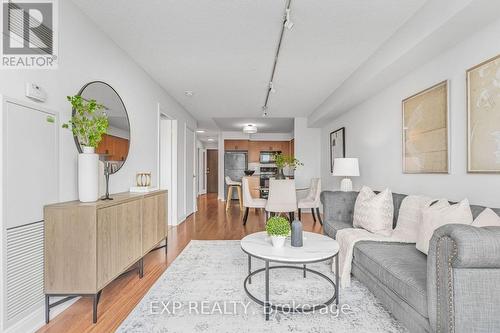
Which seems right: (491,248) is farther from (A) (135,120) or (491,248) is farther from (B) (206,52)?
(A) (135,120)

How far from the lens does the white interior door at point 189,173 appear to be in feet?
19.0

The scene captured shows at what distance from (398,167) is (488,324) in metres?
2.13

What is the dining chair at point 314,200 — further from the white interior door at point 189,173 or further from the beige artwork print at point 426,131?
the white interior door at point 189,173

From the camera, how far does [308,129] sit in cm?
645

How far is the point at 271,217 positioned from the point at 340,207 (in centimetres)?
122

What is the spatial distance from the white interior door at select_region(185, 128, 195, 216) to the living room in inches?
90.1

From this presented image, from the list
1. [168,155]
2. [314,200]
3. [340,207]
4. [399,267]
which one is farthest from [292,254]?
[168,155]

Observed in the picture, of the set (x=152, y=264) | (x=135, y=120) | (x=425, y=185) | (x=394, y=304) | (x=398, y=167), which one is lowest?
(x=152, y=264)

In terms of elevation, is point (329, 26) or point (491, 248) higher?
point (329, 26)

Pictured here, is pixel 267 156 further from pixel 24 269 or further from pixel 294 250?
pixel 24 269

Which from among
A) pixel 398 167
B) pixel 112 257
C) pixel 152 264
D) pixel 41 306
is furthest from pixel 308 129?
pixel 41 306

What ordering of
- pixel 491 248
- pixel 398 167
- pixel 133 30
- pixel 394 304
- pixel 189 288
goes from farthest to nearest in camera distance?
pixel 398 167
pixel 133 30
pixel 189 288
pixel 394 304
pixel 491 248

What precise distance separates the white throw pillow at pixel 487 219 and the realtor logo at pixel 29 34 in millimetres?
3140

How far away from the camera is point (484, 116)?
1.90 metres
